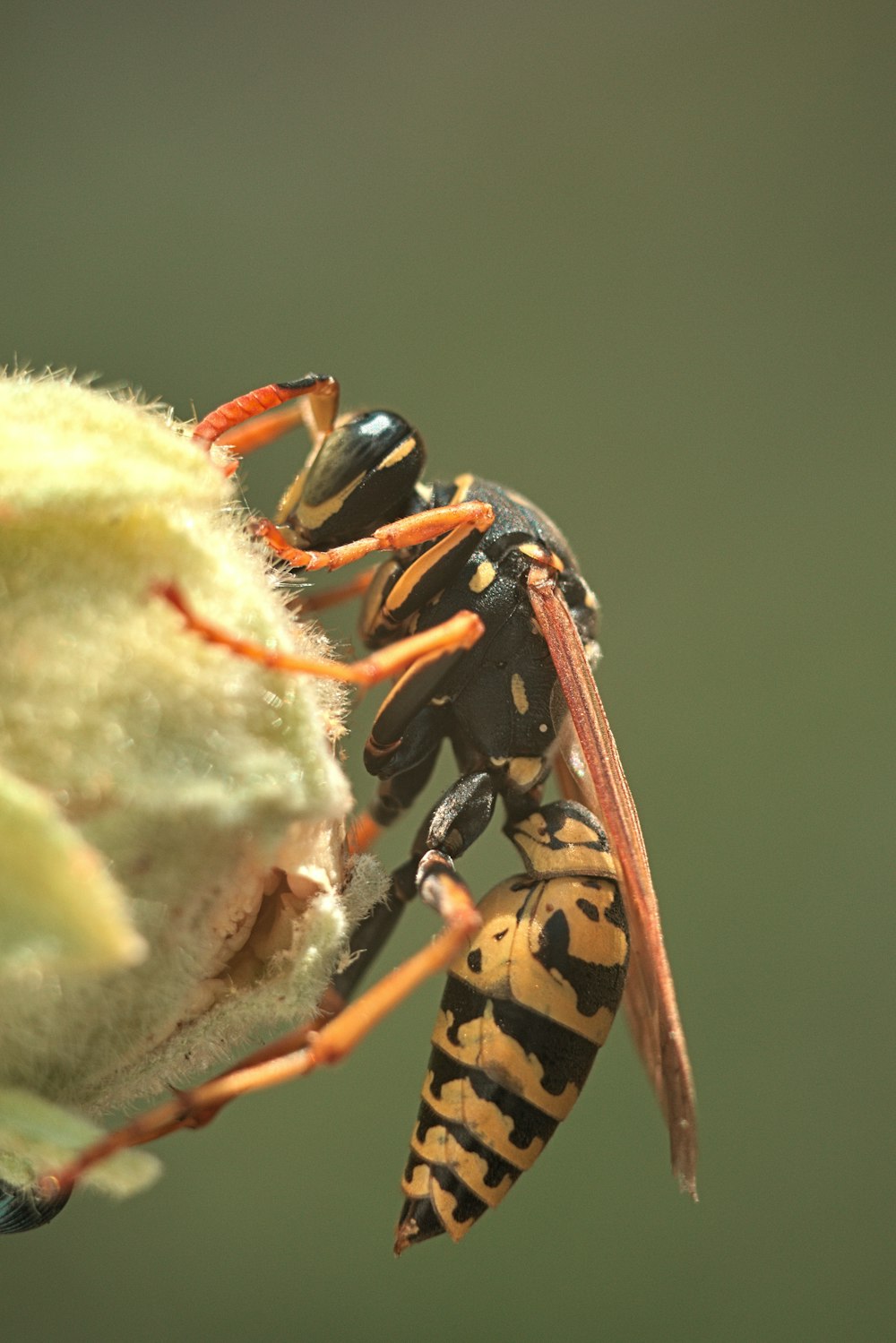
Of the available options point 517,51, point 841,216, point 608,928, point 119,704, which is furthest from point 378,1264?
point 517,51

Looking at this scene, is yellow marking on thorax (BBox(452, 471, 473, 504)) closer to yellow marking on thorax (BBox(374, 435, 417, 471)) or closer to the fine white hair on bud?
yellow marking on thorax (BBox(374, 435, 417, 471))

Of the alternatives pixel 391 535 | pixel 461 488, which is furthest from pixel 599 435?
pixel 391 535

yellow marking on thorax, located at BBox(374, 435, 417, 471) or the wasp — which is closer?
the wasp

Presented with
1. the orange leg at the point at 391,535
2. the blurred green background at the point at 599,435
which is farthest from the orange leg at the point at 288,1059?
the blurred green background at the point at 599,435


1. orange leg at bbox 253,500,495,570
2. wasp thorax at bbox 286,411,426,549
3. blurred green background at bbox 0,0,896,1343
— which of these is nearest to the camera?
orange leg at bbox 253,500,495,570

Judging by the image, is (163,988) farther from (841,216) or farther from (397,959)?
(841,216)

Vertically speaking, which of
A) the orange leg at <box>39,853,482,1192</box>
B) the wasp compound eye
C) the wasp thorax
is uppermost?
the wasp thorax

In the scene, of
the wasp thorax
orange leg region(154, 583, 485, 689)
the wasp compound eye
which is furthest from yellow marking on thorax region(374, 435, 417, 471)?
the wasp compound eye
